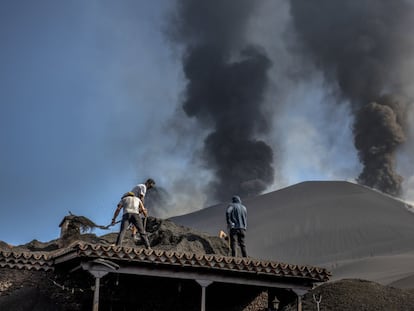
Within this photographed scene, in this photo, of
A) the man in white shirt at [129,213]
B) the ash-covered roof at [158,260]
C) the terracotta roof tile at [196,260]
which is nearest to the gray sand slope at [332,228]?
the terracotta roof tile at [196,260]

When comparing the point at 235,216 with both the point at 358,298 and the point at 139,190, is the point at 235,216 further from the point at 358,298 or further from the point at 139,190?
the point at 358,298

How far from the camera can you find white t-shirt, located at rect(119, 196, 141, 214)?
1317 cm

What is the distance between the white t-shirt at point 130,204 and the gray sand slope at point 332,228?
1380 inches

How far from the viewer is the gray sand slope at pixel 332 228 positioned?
2334 inches

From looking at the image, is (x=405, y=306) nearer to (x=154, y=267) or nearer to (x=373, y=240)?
(x=154, y=267)

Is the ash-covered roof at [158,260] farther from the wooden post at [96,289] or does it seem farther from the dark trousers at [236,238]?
the dark trousers at [236,238]

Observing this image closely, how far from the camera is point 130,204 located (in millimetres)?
13227

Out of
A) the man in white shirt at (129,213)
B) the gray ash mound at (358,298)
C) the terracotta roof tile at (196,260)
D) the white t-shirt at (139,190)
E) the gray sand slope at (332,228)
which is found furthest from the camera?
the gray sand slope at (332,228)

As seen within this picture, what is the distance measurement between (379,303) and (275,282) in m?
12.9

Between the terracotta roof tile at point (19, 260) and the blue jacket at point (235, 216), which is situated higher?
the blue jacket at point (235, 216)

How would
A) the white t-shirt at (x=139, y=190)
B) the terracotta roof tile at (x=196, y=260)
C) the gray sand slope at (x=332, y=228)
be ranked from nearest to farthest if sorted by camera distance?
1. the terracotta roof tile at (x=196, y=260)
2. the white t-shirt at (x=139, y=190)
3. the gray sand slope at (x=332, y=228)

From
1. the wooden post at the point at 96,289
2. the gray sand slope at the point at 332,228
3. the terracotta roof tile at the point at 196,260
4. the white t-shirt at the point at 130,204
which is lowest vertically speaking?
the wooden post at the point at 96,289

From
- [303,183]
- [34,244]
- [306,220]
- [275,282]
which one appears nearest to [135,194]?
[275,282]

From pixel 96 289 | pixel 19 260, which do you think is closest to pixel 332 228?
pixel 19 260
